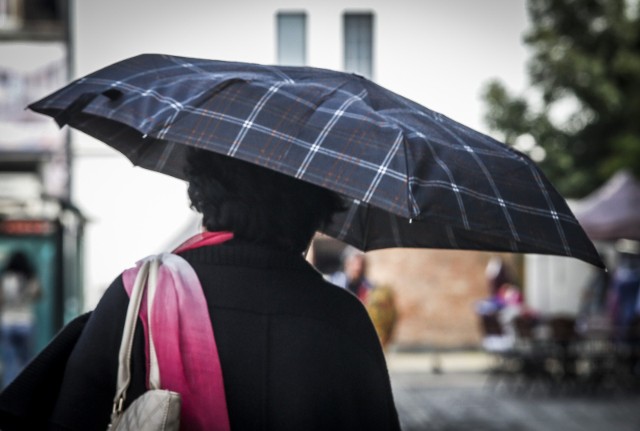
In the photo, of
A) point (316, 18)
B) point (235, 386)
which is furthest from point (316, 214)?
point (316, 18)

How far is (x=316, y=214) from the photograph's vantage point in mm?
2484

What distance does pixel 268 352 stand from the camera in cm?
219

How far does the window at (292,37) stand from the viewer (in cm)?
2566

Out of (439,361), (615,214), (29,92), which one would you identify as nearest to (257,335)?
(615,214)

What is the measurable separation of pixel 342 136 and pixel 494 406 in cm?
1062

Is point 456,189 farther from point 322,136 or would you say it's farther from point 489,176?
point 322,136

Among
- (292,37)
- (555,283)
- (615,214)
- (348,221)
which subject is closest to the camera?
(348,221)

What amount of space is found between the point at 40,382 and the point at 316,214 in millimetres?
749

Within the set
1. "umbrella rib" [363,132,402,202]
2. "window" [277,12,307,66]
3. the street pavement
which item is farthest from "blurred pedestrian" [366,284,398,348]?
"window" [277,12,307,66]

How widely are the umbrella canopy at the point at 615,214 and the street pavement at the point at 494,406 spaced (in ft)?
6.97

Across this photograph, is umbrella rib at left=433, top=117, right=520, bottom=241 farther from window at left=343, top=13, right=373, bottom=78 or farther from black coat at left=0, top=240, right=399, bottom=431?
window at left=343, top=13, right=373, bottom=78

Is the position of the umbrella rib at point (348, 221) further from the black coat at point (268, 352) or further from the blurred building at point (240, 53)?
the blurred building at point (240, 53)

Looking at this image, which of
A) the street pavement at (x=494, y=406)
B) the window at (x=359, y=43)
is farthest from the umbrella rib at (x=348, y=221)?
the window at (x=359, y=43)

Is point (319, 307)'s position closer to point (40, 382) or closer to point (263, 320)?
point (263, 320)
